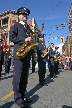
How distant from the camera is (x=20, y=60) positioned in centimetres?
456

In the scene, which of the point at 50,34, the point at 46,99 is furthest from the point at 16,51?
the point at 50,34

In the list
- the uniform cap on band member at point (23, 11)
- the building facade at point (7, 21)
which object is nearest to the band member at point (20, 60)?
the uniform cap on band member at point (23, 11)

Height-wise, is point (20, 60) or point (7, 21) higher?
point (7, 21)

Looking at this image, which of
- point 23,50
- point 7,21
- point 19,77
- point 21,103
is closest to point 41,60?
point 19,77

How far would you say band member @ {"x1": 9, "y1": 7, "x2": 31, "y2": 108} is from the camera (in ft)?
14.8

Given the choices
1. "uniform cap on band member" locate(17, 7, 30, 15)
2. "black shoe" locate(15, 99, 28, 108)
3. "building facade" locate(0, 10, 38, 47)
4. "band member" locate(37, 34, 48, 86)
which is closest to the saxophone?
"uniform cap on band member" locate(17, 7, 30, 15)

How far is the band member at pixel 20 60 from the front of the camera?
4503 millimetres

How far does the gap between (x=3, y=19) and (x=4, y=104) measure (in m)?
54.4

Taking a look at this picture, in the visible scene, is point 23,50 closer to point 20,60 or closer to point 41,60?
point 20,60

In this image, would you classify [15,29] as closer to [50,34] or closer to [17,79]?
[17,79]

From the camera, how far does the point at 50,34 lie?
35469 mm

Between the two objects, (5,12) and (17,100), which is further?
(5,12)

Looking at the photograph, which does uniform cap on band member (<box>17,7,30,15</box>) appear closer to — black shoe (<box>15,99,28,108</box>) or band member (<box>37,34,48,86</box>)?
black shoe (<box>15,99,28,108</box>)

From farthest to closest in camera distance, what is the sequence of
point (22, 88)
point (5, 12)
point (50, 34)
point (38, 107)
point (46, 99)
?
point (5, 12) < point (50, 34) < point (46, 99) < point (22, 88) < point (38, 107)
